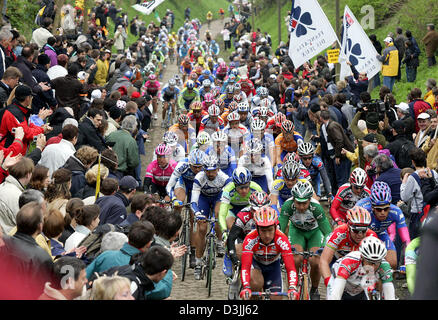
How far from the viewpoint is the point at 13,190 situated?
8.26 m

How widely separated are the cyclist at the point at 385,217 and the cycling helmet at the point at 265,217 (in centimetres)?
154

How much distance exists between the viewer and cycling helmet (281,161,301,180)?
10098 millimetres

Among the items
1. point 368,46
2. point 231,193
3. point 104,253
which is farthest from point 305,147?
point 368,46

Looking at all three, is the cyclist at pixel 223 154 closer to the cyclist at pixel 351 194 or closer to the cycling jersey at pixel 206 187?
the cycling jersey at pixel 206 187

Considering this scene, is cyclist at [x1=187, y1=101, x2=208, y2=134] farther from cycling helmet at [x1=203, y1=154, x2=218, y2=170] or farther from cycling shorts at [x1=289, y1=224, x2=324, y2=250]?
cycling shorts at [x1=289, y1=224, x2=324, y2=250]

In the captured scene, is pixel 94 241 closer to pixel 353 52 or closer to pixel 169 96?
pixel 353 52

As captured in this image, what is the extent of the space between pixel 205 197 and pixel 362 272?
4.67 m

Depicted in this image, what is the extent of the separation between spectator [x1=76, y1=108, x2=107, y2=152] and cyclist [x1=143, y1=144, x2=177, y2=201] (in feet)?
3.17

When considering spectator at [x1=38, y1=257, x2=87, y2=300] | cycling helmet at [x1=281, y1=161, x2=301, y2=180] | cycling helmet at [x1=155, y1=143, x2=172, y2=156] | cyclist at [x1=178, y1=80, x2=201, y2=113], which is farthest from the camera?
cyclist at [x1=178, y1=80, x2=201, y2=113]

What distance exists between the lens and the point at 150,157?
69.2 ft

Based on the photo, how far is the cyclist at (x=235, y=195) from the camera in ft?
31.9

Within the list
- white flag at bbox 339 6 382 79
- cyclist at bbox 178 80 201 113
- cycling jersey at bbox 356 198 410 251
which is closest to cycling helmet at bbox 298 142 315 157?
cycling jersey at bbox 356 198 410 251

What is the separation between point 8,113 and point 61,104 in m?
3.71

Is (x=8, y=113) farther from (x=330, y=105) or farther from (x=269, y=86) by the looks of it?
(x=269, y=86)
